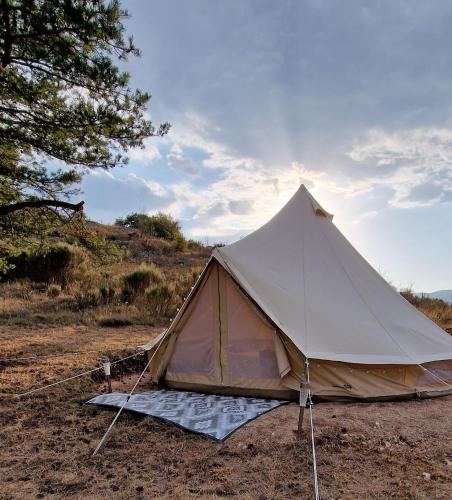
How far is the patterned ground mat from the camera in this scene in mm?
3730

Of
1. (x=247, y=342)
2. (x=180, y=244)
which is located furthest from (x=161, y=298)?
(x=180, y=244)

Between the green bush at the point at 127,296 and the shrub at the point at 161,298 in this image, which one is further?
the green bush at the point at 127,296

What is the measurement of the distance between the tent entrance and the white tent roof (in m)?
0.25

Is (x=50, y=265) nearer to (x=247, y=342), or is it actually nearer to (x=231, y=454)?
(x=247, y=342)

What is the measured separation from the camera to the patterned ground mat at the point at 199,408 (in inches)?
147

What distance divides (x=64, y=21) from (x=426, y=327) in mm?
5915

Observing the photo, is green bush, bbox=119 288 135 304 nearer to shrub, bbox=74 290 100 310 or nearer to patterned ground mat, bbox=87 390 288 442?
shrub, bbox=74 290 100 310

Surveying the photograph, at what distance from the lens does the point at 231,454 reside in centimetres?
318

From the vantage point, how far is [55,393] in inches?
194

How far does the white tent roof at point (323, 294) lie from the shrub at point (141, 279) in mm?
7498

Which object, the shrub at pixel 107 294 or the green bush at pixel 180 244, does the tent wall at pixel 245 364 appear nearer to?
the shrub at pixel 107 294

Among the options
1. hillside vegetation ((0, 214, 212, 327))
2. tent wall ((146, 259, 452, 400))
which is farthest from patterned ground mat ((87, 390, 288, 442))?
hillside vegetation ((0, 214, 212, 327))

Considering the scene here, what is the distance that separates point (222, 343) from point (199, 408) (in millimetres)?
985

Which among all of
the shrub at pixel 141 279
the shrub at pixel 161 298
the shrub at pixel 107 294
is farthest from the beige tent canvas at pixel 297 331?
the shrub at pixel 141 279
